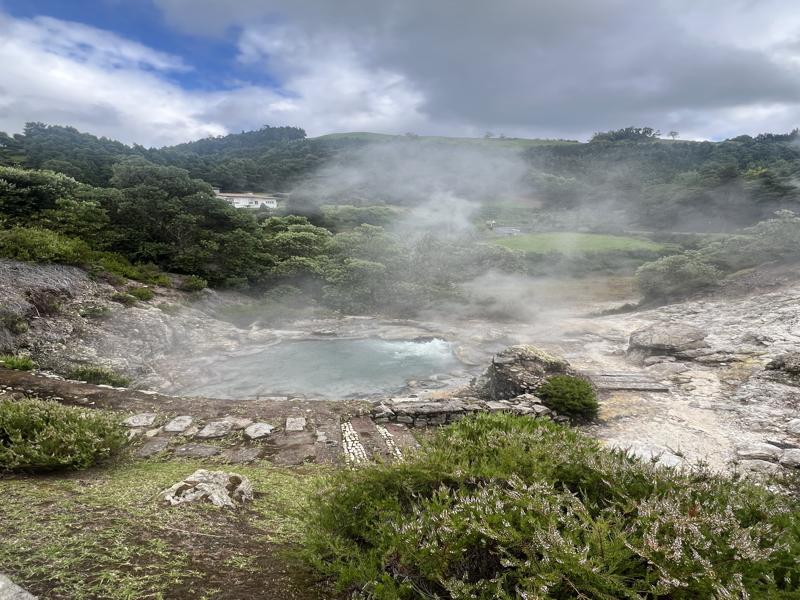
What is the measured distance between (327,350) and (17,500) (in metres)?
11.3

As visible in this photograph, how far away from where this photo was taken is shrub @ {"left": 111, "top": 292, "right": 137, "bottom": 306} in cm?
1411

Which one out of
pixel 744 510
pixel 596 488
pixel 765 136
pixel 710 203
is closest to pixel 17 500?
pixel 596 488

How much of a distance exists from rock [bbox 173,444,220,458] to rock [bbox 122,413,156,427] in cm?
109

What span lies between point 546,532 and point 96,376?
10842 millimetres

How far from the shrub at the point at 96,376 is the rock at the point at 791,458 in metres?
13.0

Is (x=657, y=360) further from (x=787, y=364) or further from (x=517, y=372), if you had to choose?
(x=517, y=372)

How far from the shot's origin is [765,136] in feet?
232

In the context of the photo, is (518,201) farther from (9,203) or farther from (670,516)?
(670,516)

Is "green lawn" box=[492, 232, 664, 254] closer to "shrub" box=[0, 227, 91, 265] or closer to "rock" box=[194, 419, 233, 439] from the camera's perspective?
"shrub" box=[0, 227, 91, 265]

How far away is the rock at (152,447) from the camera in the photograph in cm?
587

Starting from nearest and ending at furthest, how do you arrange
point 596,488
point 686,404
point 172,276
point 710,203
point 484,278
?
point 596,488, point 686,404, point 172,276, point 484,278, point 710,203

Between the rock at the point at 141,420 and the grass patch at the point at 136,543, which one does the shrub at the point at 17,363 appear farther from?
the grass patch at the point at 136,543

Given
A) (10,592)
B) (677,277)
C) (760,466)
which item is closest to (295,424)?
(10,592)

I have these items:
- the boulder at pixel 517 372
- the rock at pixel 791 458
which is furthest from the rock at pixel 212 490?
the rock at pixel 791 458
